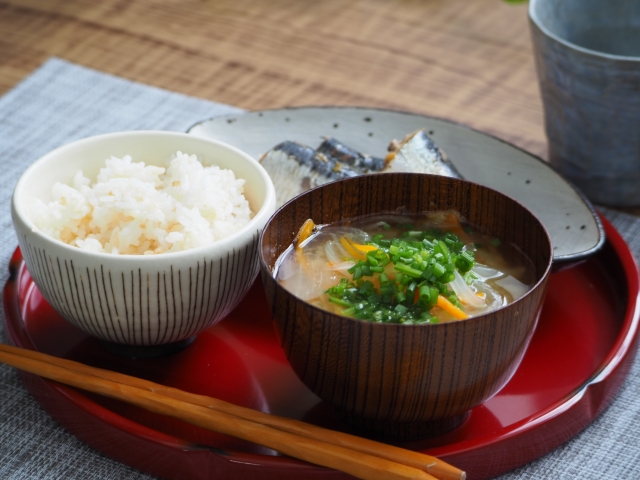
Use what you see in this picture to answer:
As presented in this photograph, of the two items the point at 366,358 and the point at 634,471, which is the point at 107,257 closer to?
the point at 366,358

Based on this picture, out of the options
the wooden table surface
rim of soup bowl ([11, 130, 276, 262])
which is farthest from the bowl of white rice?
the wooden table surface

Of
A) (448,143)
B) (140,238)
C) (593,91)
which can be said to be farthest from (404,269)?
(593,91)

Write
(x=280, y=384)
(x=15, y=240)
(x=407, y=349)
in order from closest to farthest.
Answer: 1. (x=407, y=349)
2. (x=280, y=384)
3. (x=15, y=240)

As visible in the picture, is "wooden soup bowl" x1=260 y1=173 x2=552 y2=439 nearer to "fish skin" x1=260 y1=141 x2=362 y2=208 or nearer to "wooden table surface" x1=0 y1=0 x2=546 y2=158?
"fish skin" x1=260 y1=141 x2=362 y2=208

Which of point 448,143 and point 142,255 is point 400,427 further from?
point 448,143

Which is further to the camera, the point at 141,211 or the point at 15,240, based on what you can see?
the point at 15,240

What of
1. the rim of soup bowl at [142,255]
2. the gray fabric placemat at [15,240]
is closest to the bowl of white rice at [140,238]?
the rim of soup bowl at [142,255]

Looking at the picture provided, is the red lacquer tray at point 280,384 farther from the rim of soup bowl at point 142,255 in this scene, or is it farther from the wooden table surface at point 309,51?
the wooden table surface at point 309,51
